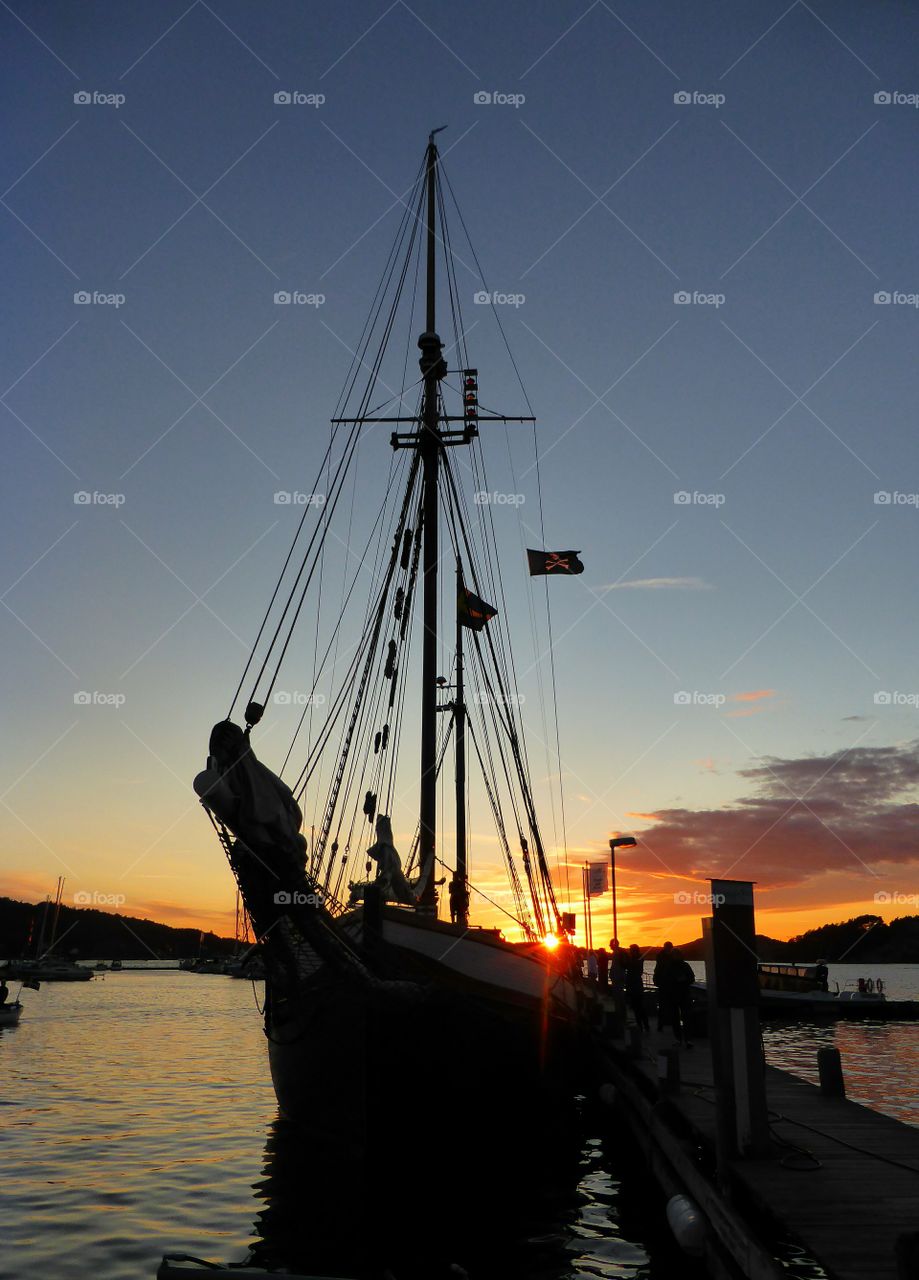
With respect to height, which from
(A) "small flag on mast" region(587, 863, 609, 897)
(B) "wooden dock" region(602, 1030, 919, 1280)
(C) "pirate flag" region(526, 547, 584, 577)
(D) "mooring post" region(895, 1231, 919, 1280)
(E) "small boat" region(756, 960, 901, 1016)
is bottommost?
(E) "small boat" region(756, 960, 901, 1016)

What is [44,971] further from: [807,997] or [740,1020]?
[740,1020]

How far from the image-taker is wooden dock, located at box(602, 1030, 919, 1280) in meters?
7.82

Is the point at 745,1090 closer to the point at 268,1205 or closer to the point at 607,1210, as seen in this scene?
the point at 607,1210

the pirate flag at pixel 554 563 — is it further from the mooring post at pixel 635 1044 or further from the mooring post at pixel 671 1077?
the mooring post at pixel 671 1077

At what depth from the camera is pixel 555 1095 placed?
20.7 metres

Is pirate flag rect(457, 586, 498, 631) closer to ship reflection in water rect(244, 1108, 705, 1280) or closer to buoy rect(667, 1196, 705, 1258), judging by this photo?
ship reflection in water rect(244, 1108, 705, 1280)

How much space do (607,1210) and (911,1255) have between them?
1041 cm

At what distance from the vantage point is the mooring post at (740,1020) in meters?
10.7

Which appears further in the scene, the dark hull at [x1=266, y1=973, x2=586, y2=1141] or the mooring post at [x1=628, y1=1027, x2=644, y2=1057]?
the mooring post at [x1=628, y1=1027, x2=644, y2=1057]

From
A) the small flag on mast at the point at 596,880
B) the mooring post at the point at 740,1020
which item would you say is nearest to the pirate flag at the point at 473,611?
the small flag on mast at the point at 596,880

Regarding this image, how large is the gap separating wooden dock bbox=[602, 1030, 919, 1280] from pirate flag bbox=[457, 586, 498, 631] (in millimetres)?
14969

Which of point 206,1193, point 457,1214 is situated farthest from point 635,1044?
point 206,1193

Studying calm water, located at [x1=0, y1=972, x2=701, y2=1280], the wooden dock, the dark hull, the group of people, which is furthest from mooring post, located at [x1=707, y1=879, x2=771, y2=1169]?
the group of people

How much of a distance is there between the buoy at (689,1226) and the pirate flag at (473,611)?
1902 centimetres
